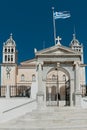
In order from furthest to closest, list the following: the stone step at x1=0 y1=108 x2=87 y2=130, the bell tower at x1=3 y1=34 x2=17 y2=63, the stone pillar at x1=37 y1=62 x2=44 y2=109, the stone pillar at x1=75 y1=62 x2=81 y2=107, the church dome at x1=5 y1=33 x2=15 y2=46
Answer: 1. the church dome at x1=5 y1=33 x2=15 y2=46
2. the bell tower at x1=3 y1=34 x2=17 y2=63
3. the stone pillar at x1=75 y1=62 x2=81 y2=107
4. the stone pillar at x1=37 y1=62 x2=44 y2=109
5. the stone step at x1=0 y1=108 x2=87 y2=130

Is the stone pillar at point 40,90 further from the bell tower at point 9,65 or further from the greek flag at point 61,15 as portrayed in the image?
the bell tower at point 9,65

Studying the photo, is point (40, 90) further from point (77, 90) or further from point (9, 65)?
point (9, 65)

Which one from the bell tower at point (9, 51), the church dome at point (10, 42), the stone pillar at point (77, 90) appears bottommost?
the stone pillar at point (77, 90)

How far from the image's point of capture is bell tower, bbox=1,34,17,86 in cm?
6500

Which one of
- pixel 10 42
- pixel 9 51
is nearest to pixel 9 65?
pixel 9 51

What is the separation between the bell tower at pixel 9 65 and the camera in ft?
213

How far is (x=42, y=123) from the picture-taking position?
2003cm

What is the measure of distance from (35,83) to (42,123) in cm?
491

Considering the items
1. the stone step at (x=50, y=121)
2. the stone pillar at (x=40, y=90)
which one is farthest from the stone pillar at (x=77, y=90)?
the stone pillar at (x=40, y=90)

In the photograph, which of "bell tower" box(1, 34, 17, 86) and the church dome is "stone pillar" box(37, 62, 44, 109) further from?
the church dome

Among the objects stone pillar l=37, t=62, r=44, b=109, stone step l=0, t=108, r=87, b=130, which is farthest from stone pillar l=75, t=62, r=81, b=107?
stone pillar l=37, t=62, r=44, b=109

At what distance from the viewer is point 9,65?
65625 mm

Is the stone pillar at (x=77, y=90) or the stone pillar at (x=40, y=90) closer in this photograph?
the stone pillar at (x=40, y=90)

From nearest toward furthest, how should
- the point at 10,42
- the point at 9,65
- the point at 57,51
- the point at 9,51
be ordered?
the point at 57,51
the point at 9,65
the point at 9,51
the point at 10,42
